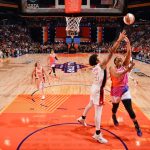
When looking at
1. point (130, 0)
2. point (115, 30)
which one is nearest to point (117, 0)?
point (130, 0)

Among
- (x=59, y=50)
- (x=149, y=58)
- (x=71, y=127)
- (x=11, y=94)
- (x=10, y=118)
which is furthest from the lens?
(x=59, y=50)

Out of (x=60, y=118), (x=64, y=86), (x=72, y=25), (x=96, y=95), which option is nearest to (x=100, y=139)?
(x=96, y=95)

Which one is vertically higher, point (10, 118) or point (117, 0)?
point (117, 0)

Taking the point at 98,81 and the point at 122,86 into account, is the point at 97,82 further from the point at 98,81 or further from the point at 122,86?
the point at 122,86

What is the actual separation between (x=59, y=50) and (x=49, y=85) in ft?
70.8

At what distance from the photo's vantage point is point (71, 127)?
23.1 ft

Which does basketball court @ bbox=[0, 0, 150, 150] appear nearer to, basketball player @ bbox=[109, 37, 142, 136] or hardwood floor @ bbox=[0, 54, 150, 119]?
hardwood floor @ bbox=[0, 54, 150, 119]

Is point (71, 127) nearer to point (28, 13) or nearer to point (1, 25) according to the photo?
point (28, 13)

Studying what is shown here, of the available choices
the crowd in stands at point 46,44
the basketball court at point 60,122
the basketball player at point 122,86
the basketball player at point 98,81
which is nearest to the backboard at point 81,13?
the crowd in stands at point 46,44

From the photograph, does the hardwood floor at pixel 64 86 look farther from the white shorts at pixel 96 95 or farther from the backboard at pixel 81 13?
the backboard at pixel 81 13

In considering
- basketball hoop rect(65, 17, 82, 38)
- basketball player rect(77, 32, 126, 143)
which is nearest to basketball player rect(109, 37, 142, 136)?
basketball player rect(77, 32, 126, 143)

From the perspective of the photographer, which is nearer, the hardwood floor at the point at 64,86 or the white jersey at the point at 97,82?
the white jersey at the point at 97,82

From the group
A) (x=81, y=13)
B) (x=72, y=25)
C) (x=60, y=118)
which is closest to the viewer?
(x=60, y=118)

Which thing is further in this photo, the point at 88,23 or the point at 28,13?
the point at 88,23
